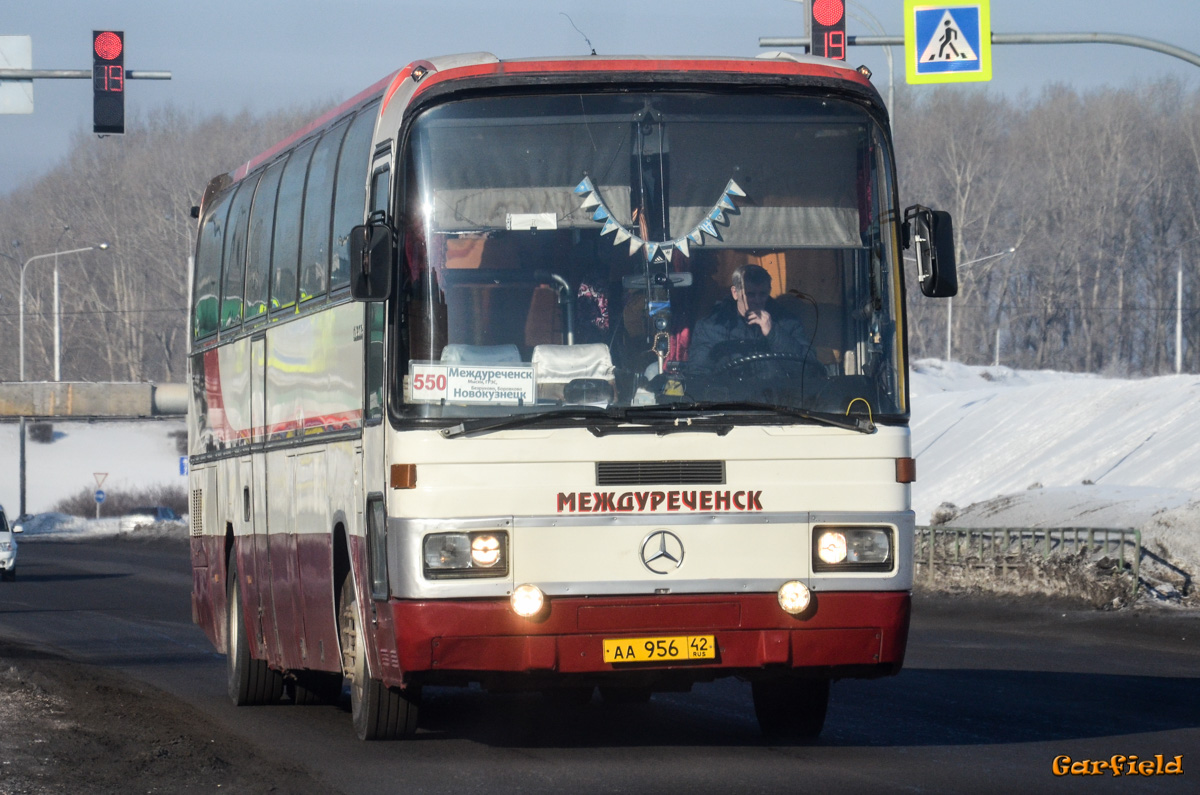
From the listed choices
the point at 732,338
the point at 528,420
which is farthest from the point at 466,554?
the point at 732,338

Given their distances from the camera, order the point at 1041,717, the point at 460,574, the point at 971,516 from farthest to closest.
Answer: the point at 971,516
the point at 1041,717
the point at 460,574

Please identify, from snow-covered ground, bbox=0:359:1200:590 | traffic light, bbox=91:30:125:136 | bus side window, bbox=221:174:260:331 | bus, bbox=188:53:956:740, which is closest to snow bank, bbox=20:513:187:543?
snow-covered ground, bbox=0:359:1200:590

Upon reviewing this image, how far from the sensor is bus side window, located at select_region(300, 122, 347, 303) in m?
10.9

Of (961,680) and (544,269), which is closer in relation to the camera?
(544,269)

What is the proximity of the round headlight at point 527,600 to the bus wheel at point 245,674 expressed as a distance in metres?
5.06

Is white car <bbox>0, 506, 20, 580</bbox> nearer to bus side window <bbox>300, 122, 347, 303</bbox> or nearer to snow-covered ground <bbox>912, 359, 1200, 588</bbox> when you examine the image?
snow-covered ground <bbox>912, 359, 1200, 588</bbox>

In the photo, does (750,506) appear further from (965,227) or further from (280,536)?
(965,227)

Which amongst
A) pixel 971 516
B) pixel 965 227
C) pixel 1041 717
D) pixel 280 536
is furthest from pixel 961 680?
pixel 965 227

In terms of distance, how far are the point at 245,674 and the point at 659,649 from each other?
17.7 feet

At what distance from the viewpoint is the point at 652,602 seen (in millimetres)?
8914

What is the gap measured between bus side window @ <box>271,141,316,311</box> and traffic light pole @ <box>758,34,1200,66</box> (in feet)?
32.2

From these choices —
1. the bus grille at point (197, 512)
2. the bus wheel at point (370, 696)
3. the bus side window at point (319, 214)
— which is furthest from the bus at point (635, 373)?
the bus grille at point (197, 512)

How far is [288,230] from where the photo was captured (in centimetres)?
1202

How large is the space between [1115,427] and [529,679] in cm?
3490
